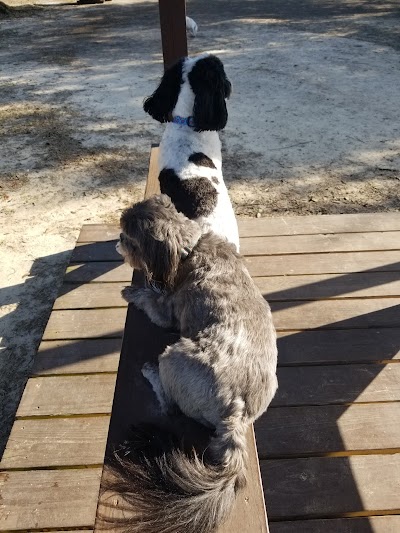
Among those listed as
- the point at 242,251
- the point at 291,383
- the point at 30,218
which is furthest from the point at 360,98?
the point at 291,383

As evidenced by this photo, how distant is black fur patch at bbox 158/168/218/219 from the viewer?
2.95 metres

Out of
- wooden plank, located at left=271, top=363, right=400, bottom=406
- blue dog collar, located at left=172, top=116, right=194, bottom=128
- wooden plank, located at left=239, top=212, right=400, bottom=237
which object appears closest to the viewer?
wooden plank, located at left=271, top=363, right=400, bottom=406

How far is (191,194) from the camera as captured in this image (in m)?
3.01

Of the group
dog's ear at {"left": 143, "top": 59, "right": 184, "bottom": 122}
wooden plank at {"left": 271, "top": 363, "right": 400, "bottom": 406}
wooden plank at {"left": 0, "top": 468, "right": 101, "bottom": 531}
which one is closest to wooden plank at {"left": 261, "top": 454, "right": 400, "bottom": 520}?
wooden plank at {"left": 271, "top": 363, "right": 400, "bottom": 406}

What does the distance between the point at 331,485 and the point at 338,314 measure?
1.25 meters

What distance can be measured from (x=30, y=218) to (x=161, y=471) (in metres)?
3.73

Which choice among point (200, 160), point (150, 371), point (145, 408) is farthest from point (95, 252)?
point (145, 408)

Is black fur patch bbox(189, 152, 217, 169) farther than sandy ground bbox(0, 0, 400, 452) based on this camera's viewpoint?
No

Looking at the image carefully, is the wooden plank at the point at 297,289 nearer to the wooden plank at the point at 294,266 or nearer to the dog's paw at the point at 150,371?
the wooden plank at the point at 294,266

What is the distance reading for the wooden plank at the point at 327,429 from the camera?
252cm

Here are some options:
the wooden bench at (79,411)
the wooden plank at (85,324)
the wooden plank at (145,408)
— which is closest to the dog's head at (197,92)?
the wooden bench at (79,411)

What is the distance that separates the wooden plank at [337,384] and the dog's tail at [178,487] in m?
1.06

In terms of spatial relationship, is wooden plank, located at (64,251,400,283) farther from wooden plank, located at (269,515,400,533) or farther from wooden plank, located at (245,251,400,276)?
→ wooden plank, located at (269,515,400,533)

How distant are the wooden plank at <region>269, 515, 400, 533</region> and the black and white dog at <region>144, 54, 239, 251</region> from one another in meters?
1.60
